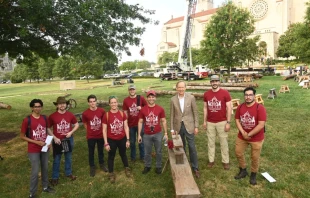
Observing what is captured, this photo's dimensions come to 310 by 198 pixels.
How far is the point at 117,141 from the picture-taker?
495 centimetres

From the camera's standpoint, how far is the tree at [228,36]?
29703 mm

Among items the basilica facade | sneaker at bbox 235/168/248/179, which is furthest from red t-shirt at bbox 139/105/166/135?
the basilica facade

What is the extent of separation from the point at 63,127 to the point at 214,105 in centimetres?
338

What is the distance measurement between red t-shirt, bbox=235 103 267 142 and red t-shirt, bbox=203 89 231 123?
56 cm

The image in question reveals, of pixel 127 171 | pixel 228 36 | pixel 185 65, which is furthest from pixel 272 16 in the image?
pixel 127 171

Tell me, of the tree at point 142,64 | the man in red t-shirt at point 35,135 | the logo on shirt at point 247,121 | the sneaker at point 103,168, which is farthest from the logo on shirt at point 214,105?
the tree at point 142,64

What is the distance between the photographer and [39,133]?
4.33m

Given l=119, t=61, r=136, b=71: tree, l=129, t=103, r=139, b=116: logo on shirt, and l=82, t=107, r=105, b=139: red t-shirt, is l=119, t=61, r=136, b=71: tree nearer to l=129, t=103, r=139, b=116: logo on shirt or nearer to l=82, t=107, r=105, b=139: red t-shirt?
l=129, t=103, r=139, b=116: logo on shirt

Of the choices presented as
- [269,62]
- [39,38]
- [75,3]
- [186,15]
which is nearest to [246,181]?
[75,3]

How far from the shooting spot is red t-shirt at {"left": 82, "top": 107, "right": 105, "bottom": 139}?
507cm

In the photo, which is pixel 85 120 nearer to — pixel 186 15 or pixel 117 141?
pixel 117 141

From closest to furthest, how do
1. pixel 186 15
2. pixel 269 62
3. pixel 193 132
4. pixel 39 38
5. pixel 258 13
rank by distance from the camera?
pixel 193 132, pixel 39 38, pixel 186 15, pixel 269 62, pixel 258 13

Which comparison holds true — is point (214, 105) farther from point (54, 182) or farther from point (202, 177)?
point (54, 182)

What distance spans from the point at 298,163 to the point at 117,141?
440cm
